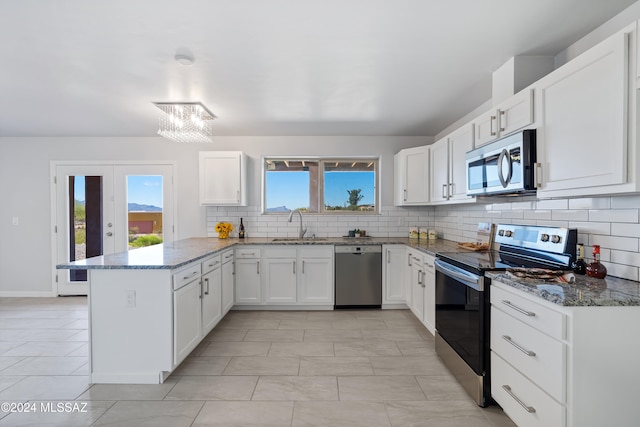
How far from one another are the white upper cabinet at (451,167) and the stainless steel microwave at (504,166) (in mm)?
208

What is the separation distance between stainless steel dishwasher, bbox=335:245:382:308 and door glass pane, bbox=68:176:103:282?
3606 mm

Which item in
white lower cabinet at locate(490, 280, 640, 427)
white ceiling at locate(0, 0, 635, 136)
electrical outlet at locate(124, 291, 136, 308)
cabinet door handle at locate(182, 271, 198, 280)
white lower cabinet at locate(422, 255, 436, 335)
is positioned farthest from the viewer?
white lower cabinet at locate(422, 255, 436, 335)

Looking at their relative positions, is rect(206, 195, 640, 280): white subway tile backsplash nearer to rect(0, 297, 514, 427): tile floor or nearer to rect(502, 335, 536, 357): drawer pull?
rect(502, 335, 536, 357): drawer pull

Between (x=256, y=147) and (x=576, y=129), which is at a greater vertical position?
(x=256, y=147)

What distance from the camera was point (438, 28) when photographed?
1.98m

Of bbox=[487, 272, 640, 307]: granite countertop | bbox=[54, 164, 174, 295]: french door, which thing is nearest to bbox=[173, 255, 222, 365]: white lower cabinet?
bbox=[54, 164, 174, 295]: french door

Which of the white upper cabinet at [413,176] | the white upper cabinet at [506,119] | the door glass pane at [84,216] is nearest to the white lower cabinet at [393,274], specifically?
the white upper cabinet at [413,176]

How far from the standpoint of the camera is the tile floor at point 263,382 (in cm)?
198

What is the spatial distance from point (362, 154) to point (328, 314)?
232cm

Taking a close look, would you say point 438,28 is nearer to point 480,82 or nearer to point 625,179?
point 480,82

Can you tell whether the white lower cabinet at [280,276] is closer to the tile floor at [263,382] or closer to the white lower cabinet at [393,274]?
the tile floor at [263,382]

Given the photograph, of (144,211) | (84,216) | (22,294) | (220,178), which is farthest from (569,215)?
(22,294)

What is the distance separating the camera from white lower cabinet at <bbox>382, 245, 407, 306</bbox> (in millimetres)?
4094

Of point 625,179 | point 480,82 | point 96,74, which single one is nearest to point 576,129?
point 625,179
